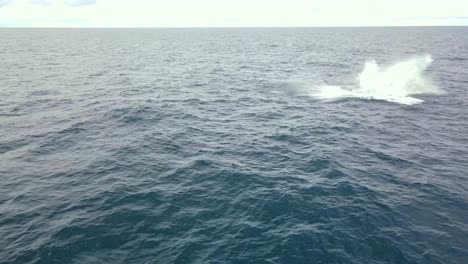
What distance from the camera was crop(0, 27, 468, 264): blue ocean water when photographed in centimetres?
2189

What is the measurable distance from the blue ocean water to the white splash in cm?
82

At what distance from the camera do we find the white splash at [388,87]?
202 feet

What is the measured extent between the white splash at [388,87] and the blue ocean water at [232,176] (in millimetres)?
820

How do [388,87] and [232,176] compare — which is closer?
[232,176]

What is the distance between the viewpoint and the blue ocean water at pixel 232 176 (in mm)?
21891

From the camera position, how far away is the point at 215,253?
21.1 metres

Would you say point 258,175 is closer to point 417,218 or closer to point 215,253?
point 215,253

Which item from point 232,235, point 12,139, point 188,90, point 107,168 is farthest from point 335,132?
point 12,139

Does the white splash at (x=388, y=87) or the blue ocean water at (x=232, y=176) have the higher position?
the white splash at (x=388, y=87)

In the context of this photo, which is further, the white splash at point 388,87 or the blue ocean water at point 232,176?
the white splash at point 388,87

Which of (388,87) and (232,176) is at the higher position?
(388,87)

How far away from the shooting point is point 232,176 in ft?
105

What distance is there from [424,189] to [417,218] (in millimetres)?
5537

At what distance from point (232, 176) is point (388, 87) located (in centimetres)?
5244
